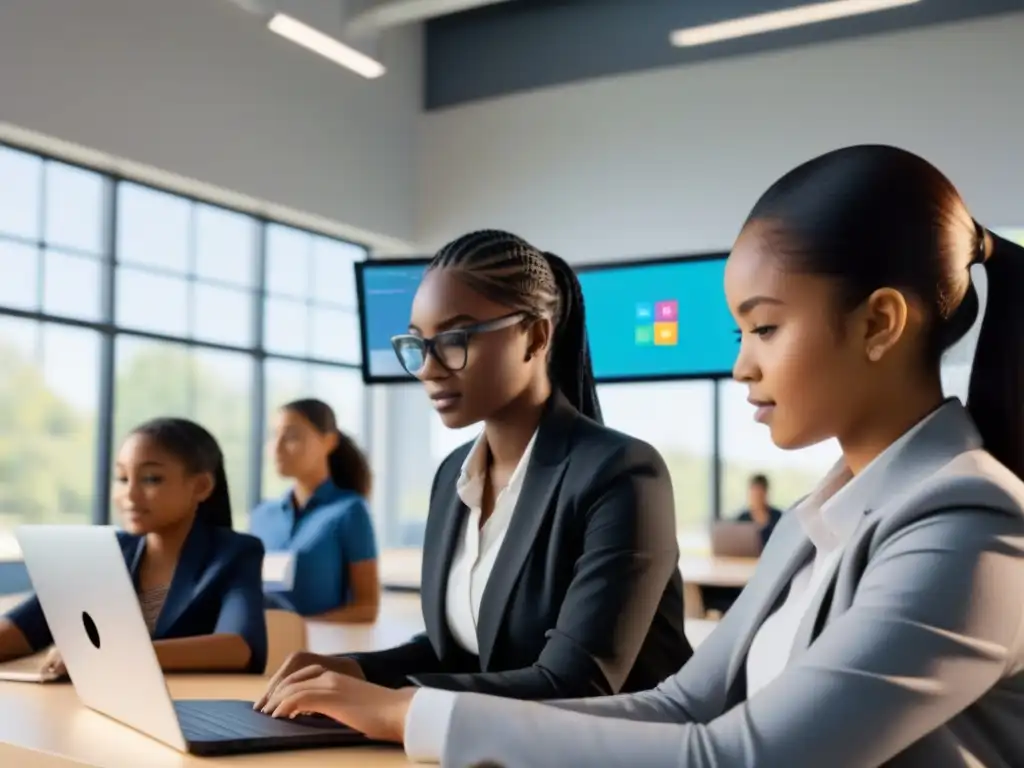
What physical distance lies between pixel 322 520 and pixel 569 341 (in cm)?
234

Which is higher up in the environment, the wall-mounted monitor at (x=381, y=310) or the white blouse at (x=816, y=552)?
the wall-mounted monitor at (x=381, y=310)

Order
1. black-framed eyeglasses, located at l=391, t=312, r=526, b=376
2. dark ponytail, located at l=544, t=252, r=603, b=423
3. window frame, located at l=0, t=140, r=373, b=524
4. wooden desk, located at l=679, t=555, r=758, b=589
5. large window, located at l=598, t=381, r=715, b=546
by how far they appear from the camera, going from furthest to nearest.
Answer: large window, located at l=598, t=381, r=715, b=546
window frame, located at l=0, t=140, r=373, b=524
wooden desk, located at l=679, t=555, r=758, b=589
dark ponytail, located at l=544, t=252, r=603, b=423
black-framed eyeglasses, located at l=391, t=312, r=526, b=376

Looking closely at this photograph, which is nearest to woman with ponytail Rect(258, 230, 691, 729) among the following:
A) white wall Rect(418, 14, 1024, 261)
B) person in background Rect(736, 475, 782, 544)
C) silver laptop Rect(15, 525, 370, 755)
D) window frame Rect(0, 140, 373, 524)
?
silver laptop Rect(15, 525, 370, 755)

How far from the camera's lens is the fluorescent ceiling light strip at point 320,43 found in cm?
611

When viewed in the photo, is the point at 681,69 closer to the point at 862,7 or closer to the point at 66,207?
the point at 862,7

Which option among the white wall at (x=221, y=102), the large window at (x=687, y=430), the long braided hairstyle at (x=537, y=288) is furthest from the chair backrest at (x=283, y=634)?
the large window at (x=687, y=430)

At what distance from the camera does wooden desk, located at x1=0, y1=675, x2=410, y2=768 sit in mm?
1117

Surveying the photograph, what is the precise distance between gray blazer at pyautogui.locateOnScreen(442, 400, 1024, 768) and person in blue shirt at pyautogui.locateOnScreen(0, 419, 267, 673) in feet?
3.52

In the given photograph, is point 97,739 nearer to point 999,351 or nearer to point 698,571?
point 999,351

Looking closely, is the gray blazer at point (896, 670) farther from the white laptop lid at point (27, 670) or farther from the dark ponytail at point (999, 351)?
the white laptop lid at point (27, 670)

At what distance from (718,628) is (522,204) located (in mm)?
8443

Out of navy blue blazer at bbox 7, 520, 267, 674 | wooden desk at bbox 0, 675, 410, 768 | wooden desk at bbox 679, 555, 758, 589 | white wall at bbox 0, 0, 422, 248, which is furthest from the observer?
white wall at bbox 0, 0, 422, 248

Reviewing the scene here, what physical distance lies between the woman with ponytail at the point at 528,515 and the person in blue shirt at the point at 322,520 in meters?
1.88

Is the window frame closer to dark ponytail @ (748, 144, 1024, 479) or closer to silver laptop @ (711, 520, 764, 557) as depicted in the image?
silver laptop @ (711, 520, 764, 557)
